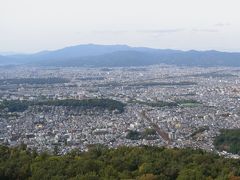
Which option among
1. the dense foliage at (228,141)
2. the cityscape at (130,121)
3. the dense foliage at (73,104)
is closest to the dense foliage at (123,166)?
the cityscape at (130,121)

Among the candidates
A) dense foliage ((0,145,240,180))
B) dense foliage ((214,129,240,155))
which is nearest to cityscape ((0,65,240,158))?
dense foliage ((214,129,240,155))

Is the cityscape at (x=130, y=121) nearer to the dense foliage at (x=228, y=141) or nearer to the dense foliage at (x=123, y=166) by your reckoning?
the dense foliage at (x=228, y=141)

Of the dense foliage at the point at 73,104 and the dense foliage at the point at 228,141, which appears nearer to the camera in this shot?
the dense foliage at the point at 228,141

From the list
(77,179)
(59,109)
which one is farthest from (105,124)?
(77,179)

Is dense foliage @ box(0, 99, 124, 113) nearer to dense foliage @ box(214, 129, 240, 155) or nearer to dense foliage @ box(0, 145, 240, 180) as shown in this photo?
dense foliage @ box(214, 129, 240, 155)

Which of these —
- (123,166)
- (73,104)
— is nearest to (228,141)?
(123,166)

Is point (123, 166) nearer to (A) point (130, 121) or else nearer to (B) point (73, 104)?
(A) point (130, 121)
